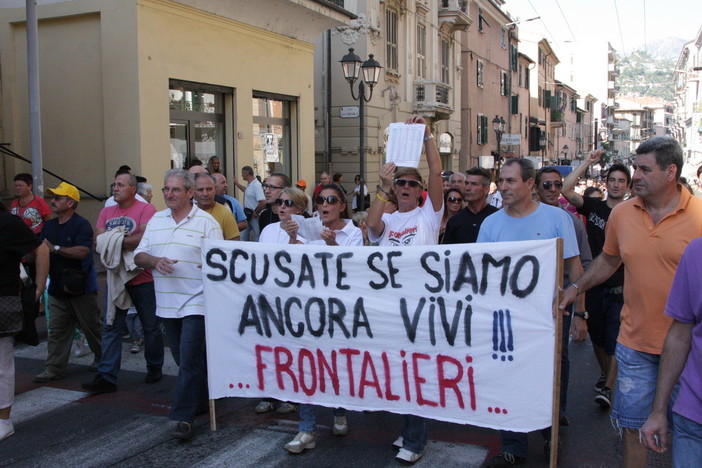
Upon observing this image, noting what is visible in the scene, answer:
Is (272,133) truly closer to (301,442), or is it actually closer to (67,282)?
(67,282)

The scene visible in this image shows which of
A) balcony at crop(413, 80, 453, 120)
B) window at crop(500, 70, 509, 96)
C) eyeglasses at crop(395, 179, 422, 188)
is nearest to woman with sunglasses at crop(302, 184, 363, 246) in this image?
eyeglasses at crop(395, 179, 422, 188)

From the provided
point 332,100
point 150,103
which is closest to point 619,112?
point 332,100

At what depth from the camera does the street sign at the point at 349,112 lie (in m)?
21.3

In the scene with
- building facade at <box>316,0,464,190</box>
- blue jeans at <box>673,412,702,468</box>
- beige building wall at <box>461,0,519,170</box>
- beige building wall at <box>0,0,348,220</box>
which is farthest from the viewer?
beige building wall at <box>461,0,519,170</box>

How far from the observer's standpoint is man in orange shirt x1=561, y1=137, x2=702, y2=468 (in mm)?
3789

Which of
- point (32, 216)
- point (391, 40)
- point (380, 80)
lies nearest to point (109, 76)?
point (32, 216)

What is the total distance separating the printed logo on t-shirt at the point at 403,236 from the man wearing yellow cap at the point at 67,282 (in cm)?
299

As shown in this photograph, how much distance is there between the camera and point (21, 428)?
558cm

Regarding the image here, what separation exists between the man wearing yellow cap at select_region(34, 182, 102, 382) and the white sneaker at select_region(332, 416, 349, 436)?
9.06ft

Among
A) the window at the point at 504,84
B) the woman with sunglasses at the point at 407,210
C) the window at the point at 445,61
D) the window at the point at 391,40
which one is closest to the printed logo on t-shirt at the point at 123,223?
the woman with sunglasses at the point at 407,210

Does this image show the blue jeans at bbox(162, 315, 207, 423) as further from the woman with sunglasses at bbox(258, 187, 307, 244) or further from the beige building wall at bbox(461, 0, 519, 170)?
the beige building wall at bbox(461, 0, 519, 170)

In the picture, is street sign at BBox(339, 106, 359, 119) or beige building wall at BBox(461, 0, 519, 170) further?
beige building wall at BBox(461, 0, 519, 170)

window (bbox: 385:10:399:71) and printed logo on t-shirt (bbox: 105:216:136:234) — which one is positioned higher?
window (bbox: 385:10:399:71)

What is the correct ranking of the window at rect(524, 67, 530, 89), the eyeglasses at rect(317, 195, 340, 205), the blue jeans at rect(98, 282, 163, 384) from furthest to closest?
the window at rect(524, 67, 530, 89), the blue jeans at rect(98, 282, 163, 384), the eyeglasses at rect(317, 195, 340, 205)
